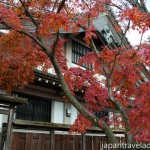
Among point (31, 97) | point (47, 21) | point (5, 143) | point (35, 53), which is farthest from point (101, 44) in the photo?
point (5, 143)

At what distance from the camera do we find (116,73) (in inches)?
414

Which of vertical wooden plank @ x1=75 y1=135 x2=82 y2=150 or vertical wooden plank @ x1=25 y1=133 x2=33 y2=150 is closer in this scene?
vertical wooden plank @ x1=25 y1=133 x2=33 y2=150

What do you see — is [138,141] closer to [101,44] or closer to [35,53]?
[35,53]

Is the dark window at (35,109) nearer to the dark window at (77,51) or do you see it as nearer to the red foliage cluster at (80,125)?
the dark window at (77,51)

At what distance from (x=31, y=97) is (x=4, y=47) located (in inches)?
145

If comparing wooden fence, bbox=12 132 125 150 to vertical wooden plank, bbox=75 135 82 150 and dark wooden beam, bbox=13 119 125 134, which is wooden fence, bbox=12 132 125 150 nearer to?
vertical wooden plank, bbox=75 135 82 150

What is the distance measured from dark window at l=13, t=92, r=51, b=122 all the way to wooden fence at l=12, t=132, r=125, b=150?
2.71 metres

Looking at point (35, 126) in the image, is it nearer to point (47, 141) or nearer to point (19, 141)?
point (19, 141)

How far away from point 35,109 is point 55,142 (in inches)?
128

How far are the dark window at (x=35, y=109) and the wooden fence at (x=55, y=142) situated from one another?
2714 mm

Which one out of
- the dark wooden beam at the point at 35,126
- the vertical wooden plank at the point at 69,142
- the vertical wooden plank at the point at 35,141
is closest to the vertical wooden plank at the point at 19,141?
the dark wooden beam at the point at 35,126

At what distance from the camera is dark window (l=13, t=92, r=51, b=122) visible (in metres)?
12.2

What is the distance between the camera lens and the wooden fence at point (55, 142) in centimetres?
888

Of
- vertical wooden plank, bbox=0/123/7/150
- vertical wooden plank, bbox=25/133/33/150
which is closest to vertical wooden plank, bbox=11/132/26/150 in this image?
vertical wooden plank, bbox=25/133/33/150
